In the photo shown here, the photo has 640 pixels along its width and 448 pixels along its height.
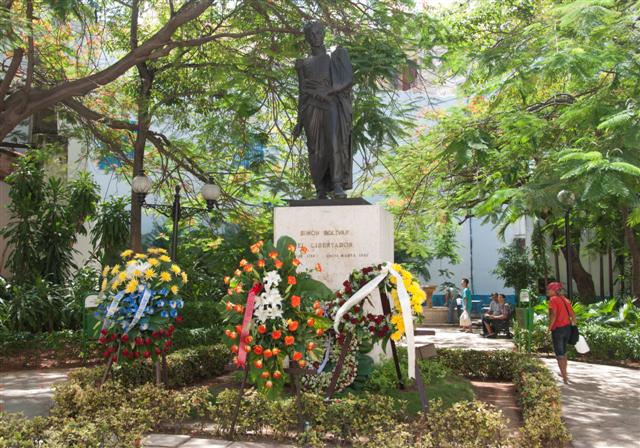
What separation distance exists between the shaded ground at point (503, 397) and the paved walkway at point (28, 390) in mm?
5082

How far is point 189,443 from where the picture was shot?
236 inches

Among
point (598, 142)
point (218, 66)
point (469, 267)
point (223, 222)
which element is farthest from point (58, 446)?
point (469, 267)

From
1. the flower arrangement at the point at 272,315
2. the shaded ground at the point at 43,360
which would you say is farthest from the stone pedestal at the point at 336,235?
the shaded ground at the point at 43,360

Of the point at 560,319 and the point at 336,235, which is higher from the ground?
the point at 336,235

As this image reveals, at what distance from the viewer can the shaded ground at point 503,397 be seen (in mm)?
7595

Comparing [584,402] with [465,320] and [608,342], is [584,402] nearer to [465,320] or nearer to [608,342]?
[608,342]

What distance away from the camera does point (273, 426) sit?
20.2 ft

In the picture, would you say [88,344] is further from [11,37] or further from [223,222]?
[11,37]

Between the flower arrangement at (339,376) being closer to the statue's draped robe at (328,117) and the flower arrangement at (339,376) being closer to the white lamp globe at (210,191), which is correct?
the statue's draped robe at (328,117)

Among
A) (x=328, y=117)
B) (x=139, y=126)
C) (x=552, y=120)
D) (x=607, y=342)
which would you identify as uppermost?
(x=139, y=126)

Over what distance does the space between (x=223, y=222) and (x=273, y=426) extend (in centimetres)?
948

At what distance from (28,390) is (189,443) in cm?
516

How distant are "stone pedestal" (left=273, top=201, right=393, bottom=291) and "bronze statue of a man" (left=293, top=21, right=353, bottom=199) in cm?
40

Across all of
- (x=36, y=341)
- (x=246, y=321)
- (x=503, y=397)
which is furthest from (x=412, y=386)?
(x=36, y=341)
